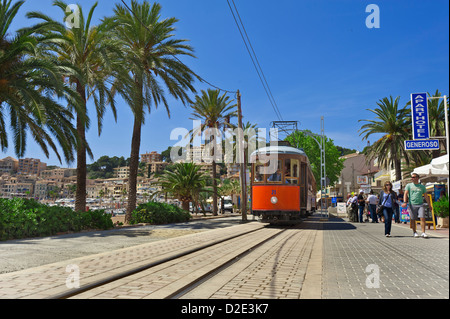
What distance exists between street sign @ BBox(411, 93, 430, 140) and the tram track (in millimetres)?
9047

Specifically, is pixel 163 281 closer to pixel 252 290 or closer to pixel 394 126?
pixel 252 290

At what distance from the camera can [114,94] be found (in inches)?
801

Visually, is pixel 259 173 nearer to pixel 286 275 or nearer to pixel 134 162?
pixel 134 162

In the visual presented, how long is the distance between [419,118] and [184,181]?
1380cm

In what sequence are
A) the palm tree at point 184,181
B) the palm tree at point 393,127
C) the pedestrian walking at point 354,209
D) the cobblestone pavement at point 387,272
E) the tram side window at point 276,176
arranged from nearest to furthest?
the cobblestone pavement at point 387,272 → the tram side window at point 276,176 → the pedestrian walking at point 354,209 → the palm tree at point 184,181 → the palm tree at point 393,127

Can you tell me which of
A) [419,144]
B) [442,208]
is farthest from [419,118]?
[442,208]

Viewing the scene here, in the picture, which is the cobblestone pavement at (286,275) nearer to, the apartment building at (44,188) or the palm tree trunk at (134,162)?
the palm tree trunk at (134,162)

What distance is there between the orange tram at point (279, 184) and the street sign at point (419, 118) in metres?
4.72

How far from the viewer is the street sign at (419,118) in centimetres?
1288

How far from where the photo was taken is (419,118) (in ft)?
42.5

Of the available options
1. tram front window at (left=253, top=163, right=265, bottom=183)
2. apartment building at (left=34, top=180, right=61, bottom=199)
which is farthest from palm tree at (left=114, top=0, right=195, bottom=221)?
apartment building at (left=34, top=180, right=61, bottom=199)

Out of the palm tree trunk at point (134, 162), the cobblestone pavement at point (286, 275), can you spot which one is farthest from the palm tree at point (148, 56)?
the cobblestone pavement at point (286, 275)

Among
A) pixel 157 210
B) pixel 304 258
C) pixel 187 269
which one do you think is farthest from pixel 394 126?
pixel 187 269

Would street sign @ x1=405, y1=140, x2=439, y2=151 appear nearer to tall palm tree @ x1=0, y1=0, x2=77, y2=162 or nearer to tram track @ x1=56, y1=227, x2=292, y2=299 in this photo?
tram track @ x1=56, y1=227, x2=292, y2=299
